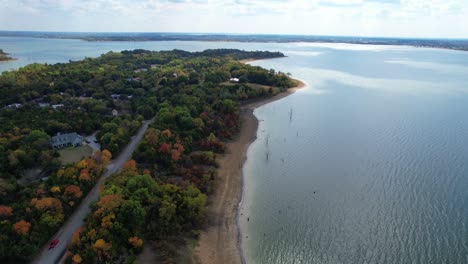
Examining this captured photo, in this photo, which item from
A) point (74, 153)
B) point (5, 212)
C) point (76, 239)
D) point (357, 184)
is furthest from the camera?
point (74, 153)

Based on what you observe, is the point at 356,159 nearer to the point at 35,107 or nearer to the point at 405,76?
the point at 35,107

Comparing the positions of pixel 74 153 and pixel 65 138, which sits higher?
pixel 65 138

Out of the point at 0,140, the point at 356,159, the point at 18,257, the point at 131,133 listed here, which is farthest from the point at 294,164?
the point at 0,140

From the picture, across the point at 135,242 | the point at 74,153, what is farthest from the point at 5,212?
the point at 74,153

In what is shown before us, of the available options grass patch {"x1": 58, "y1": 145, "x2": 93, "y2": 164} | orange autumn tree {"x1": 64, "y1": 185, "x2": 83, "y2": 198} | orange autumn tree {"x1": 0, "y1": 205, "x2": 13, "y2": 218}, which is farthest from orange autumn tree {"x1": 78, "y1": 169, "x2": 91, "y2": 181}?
grass patch {"x1": 58, "y1": 145, "x2": 93, "y2": 164}

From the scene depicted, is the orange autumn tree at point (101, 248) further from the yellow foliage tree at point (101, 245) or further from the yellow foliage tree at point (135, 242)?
the yellow foliage tree at point (135, 242)

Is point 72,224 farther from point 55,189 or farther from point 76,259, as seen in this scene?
point 76,259

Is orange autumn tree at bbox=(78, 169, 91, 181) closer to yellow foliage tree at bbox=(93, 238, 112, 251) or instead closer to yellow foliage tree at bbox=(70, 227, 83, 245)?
yellow foliage tree at bbox=(70, 227, 83, 245)
